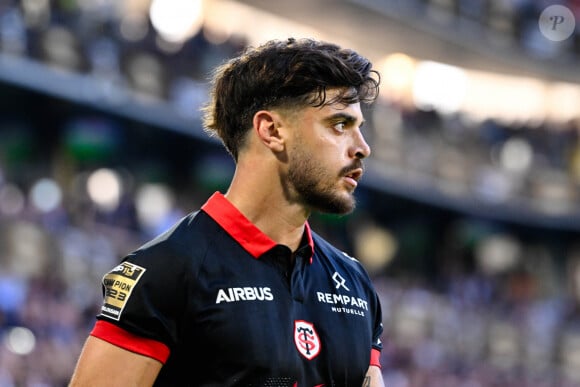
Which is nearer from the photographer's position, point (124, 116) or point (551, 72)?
point (124, 116)

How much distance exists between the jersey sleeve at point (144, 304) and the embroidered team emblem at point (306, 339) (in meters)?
0.37

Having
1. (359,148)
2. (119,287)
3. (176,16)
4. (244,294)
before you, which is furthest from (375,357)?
(176,16)

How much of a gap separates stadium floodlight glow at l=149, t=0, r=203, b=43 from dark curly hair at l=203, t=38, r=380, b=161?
17905 millimetres

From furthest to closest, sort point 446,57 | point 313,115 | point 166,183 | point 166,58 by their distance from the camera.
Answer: point 446,57 → point 166,183 → point 166,58 → point 313,115

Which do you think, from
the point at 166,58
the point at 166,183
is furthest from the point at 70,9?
the point at 166,183

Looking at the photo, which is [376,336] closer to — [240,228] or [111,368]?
[240,228]

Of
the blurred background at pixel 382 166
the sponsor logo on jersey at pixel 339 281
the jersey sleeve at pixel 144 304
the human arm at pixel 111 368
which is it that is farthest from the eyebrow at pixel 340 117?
the blurred background at pixel 382 166

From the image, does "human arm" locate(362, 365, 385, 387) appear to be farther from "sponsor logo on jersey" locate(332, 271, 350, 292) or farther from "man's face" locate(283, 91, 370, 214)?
"man's face" locate(283, 91, 370, 214)

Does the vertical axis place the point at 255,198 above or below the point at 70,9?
below

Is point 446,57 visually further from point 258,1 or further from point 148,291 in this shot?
point 148,291

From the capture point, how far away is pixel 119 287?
325cm

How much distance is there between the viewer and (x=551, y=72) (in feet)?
100.0

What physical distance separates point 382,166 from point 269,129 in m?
20.6

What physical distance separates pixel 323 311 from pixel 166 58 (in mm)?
14570
